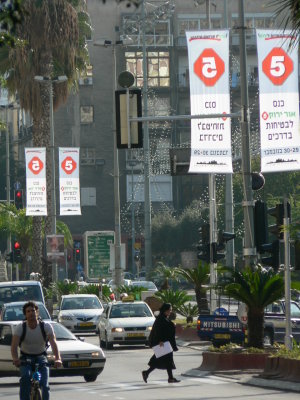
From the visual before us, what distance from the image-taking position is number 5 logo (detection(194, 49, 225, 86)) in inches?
1271

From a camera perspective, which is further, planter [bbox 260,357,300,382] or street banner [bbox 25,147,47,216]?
street banner [bbox 25,147,47,216]

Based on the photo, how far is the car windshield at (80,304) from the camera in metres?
47.2

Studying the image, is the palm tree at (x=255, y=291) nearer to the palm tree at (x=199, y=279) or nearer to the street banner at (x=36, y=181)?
the palm tree at (x=199, y=279)

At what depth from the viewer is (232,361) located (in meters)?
26.7

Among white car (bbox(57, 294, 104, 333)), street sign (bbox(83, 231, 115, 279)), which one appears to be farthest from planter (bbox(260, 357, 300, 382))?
street sign (bbox(83, 231, 115, 279))

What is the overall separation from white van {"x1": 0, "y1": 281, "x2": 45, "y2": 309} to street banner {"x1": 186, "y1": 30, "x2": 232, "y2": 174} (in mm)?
12779

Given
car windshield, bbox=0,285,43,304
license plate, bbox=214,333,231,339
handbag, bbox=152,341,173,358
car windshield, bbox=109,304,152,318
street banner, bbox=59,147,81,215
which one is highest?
street banner, bbox=59,147,81,215

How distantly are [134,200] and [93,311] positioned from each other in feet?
198

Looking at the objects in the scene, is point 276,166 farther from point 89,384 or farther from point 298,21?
point 298,21

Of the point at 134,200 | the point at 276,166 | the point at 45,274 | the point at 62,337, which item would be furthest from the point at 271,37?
the point at 134,200

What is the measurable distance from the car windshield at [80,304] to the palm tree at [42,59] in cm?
873

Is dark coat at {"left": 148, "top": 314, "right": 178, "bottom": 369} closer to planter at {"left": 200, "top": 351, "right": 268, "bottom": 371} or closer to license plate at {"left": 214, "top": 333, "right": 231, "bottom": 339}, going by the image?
planter at {"left": 200, "top": 351, "right": 268, "bottom": 371}

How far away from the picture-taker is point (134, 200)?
107 meters

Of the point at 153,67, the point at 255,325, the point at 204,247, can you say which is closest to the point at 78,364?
the point at 255,325
